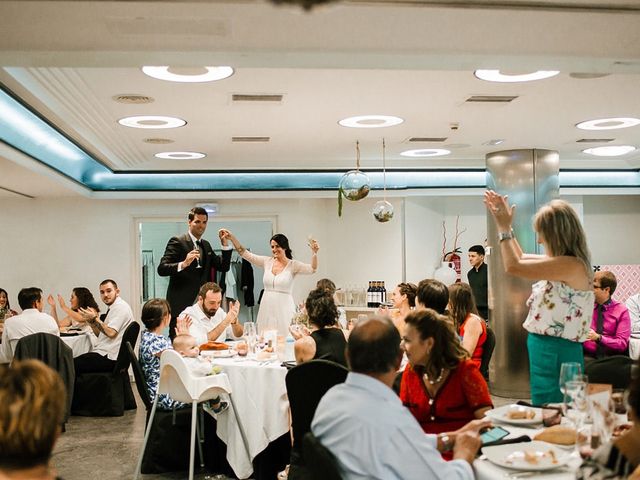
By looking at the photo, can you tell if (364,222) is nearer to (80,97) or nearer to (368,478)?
(80,97)

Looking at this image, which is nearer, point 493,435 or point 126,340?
point 493,435

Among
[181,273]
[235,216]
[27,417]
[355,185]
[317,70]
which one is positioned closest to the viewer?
[27,417]

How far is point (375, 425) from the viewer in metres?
2.21

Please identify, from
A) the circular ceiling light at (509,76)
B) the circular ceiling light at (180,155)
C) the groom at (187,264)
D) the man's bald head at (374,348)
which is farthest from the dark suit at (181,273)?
the man's bald head at (374,348)

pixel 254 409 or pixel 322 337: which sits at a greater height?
pixel 322 337

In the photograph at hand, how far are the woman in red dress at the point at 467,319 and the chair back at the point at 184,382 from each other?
1643 mm

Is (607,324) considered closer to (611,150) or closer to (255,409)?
(611,150)

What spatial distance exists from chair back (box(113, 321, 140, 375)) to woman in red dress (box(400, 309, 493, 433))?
4630 mm

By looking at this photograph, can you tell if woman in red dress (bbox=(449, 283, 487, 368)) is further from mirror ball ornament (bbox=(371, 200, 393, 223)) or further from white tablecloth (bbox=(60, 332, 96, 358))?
white tablecloth (bbox=(60, 332, 96, 358))

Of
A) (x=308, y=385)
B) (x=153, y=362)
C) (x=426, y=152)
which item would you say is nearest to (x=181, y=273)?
(x=153, y=362)

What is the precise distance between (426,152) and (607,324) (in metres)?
3.04

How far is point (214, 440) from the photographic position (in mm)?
5434

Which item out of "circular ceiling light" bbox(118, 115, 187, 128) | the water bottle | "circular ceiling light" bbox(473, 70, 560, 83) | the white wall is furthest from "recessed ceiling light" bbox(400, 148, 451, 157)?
the water bottle

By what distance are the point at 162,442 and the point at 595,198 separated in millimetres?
8196
